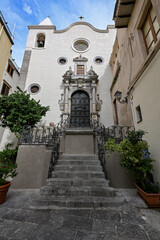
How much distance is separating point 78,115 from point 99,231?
800 centimetres

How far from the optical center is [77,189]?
10.1ft

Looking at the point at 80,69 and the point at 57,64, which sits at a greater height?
the point at 57,64

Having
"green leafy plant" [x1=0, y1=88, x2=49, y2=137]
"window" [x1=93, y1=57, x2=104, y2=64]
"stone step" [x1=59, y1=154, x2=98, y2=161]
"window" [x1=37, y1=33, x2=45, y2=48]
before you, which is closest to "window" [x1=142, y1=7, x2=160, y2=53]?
"stone step" [x1=59, y1=154, x2=98, y2=161]

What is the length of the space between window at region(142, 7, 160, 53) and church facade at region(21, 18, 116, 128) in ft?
17.1

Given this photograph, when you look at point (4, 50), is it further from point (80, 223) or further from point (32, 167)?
point (80, 223)

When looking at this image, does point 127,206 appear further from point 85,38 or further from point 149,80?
point 85,38

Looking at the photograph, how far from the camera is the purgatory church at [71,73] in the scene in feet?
31.2

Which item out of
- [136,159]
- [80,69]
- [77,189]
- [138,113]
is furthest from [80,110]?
[77,189]

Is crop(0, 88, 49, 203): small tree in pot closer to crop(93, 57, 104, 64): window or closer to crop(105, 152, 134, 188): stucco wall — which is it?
crop(105, 152, 134, 188): stucco wall

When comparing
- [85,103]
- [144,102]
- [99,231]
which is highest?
[85,103]

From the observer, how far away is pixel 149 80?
13.4 ft

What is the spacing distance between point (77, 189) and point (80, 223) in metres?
1.00

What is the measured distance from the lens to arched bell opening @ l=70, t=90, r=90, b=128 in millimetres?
9219

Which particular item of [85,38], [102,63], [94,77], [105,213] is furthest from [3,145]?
[85,38]
